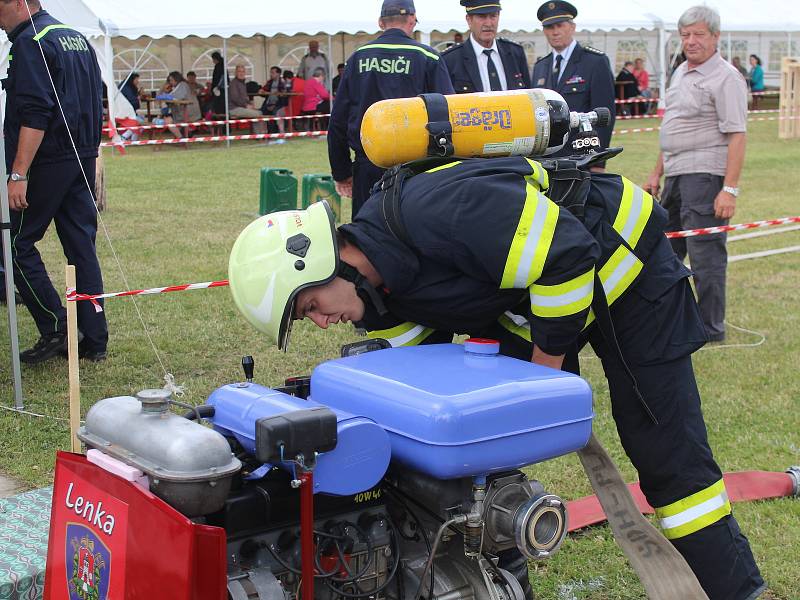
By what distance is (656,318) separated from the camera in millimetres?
2928

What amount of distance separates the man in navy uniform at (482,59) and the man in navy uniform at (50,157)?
268 cm

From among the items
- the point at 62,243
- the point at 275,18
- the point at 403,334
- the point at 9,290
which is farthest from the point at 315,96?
the point at 403,334

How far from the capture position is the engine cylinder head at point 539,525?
2363 mm

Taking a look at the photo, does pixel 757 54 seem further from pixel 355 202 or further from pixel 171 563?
pixel 171 563

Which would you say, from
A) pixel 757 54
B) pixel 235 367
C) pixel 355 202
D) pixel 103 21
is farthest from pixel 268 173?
pixel 757 54

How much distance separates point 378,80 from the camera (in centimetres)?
673

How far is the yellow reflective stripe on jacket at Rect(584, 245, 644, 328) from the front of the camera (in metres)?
2.80

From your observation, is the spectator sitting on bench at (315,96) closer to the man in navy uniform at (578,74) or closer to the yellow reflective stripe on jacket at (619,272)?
the man in navy uniform at (578,74)

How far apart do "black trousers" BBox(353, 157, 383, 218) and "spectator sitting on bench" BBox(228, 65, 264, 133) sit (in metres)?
16.6

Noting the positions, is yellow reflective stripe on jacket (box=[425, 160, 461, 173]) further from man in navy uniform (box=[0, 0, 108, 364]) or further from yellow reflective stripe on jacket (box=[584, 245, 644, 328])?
man in navy uniform (box=[0, 0, 108, 364])

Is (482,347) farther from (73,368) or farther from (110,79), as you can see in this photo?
(110,79)

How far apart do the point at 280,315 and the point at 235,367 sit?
3.64m

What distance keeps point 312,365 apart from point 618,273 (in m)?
3.55

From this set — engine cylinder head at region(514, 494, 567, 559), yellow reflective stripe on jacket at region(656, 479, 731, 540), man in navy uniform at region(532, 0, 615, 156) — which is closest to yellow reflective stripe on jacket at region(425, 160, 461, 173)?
engine cylinder head at region(514, 494, 567, 559)
